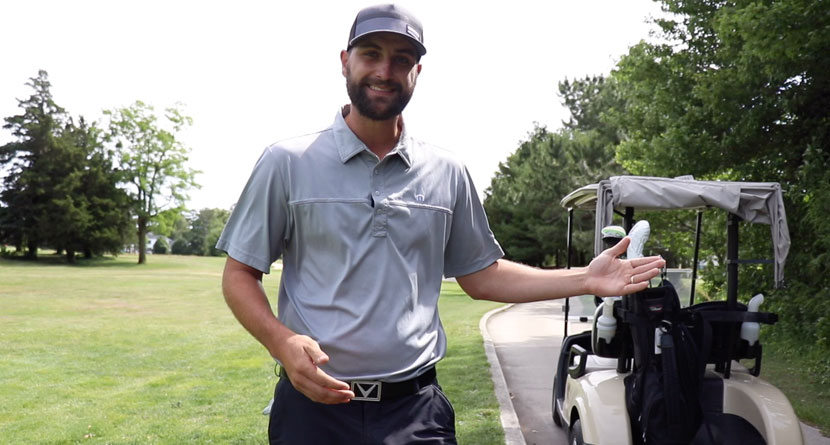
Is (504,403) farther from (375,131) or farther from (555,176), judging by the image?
(555,176)

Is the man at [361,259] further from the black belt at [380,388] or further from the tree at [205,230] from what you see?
the tree at [205,230]

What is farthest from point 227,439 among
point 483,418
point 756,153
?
point 756,153

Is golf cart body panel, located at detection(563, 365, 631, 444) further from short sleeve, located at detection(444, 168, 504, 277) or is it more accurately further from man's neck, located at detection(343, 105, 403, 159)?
man's neck, located at detection(343, 105, 403, 159)

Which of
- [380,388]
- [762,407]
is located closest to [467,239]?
[380,388]

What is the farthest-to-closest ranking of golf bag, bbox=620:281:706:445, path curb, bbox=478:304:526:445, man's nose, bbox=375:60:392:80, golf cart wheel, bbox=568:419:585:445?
path curb, bbox=478:304:526:445
golf cart wheel, bbox=568:419:585:445
golf bag, bbox=620:281:706:445
man's nose, bbox=375:60:392:80

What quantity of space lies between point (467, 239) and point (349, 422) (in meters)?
0.71

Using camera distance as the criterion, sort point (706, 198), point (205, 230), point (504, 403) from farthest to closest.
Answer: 1. point (205, 230)
2. point (504, 403)
3. point (706, 198)

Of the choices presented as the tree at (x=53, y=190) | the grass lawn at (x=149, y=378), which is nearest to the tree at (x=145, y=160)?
the tree at (x=53, y=190)

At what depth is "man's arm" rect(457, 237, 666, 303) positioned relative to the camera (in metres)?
2.22

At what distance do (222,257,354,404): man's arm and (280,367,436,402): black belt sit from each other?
0.64ft

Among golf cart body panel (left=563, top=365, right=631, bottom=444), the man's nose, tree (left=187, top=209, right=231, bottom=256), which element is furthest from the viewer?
tree (left=187, top=209, right=231, bottom=256)

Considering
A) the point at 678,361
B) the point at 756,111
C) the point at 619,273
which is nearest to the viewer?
the point at 619,273

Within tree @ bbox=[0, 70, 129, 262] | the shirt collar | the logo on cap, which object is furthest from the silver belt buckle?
tree @ bbox=[0, 70, 129, 262]

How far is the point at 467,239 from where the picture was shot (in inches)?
95.7
